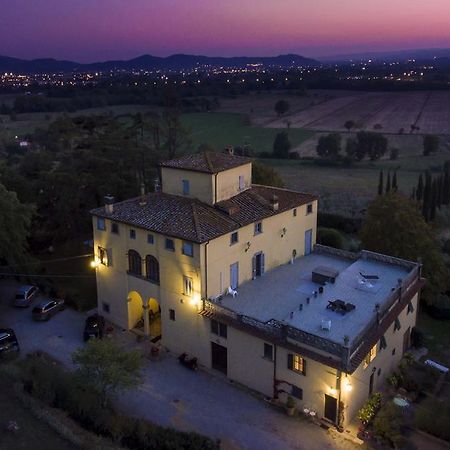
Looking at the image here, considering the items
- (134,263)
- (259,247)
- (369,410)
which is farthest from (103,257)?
(369,410)

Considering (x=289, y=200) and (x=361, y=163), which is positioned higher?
(x=289, y=200)

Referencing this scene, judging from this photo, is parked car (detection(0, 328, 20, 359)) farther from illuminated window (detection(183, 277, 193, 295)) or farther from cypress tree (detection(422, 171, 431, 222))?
cypress tree (detection(422, 171, 431, 222))

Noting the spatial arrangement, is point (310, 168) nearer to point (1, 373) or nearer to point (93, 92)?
point (1, 373)

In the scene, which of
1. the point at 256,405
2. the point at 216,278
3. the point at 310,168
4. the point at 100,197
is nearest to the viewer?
the point at 256,405

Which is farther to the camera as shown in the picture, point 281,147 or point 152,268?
point 281,147

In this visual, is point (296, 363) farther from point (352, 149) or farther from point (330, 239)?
point (352, 149)

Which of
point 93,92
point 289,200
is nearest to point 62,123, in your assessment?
point 289,200

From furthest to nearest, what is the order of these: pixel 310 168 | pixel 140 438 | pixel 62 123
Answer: pixel 310 168 → pixel 62 123 → pixel 140 438
